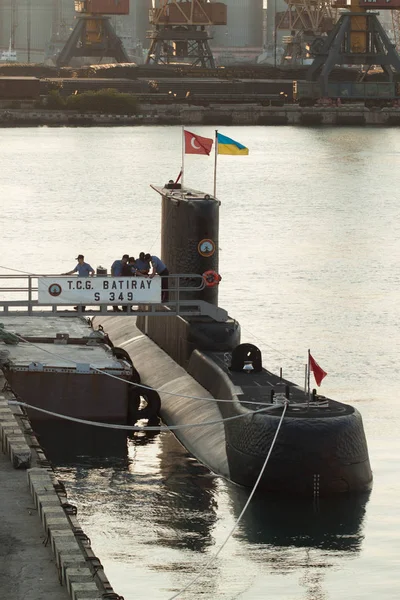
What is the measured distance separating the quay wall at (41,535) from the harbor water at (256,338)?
191 centimetres

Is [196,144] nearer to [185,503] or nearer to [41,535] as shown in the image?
[185,503]

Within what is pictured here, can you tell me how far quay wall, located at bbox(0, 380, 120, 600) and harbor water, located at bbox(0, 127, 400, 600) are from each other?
1.91m

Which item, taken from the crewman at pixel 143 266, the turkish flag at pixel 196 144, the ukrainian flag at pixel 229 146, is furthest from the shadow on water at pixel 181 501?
the turkish flag at pixel 196 144

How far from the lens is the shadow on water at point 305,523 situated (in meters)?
23.0

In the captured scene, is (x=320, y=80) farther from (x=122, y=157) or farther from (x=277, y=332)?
(x=277, y=332)

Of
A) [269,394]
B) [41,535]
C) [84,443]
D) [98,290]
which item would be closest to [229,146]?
[98,290]

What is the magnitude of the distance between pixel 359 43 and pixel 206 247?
15803 cm

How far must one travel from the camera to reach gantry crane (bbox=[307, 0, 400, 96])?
18150 centimetres

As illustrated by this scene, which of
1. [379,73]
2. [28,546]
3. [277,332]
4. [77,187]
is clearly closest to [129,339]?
[277,332]

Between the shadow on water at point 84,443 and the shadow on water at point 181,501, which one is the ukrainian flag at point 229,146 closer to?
the shadow on water at point 84,443

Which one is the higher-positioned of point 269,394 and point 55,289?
point 55,289

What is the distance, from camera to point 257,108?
17188 cm

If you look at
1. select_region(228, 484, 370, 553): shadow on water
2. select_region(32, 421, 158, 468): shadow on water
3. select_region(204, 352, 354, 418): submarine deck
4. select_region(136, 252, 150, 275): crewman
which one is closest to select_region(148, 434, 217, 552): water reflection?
select_region(228, 484, 370, 553): shadow on water

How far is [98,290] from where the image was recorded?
3034cm
